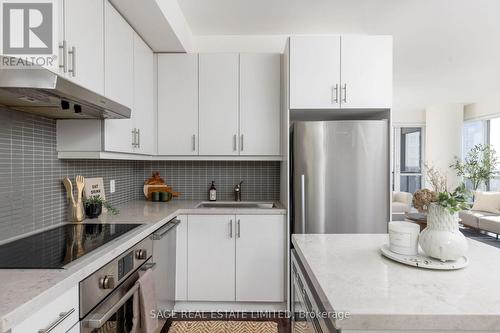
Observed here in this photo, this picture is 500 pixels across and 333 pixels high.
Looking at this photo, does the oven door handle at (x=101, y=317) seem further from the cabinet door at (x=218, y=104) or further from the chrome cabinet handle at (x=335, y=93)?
the chrome cabinet handle at (x=335, y=93)

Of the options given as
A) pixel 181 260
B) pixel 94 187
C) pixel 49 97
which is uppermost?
pixel 49 97

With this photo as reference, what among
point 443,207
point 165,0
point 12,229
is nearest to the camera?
point 443,207

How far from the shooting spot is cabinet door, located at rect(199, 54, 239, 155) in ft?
8.84

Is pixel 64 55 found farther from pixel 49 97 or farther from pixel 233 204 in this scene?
pixel 233 204

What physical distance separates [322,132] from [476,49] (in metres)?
2.71

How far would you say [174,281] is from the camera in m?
2.41

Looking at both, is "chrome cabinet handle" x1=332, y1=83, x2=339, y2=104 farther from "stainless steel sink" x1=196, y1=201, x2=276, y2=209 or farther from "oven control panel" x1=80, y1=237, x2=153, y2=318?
"oven control panel" x1=80, y1=237, x2=153, y2=318

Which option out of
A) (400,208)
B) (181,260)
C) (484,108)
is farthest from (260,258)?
(484,108)

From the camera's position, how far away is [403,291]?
888mm

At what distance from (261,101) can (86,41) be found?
1.47 metres

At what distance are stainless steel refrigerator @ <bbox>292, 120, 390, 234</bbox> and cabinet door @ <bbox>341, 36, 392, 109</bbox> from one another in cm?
21

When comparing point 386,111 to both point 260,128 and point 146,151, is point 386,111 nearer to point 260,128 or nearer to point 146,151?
point 260,128

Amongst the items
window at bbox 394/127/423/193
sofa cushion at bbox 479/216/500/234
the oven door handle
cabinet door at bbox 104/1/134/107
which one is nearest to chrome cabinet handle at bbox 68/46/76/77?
cabinet door at bbox 104/1/134/107

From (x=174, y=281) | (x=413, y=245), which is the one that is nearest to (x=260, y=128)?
(x=174, y=281)
